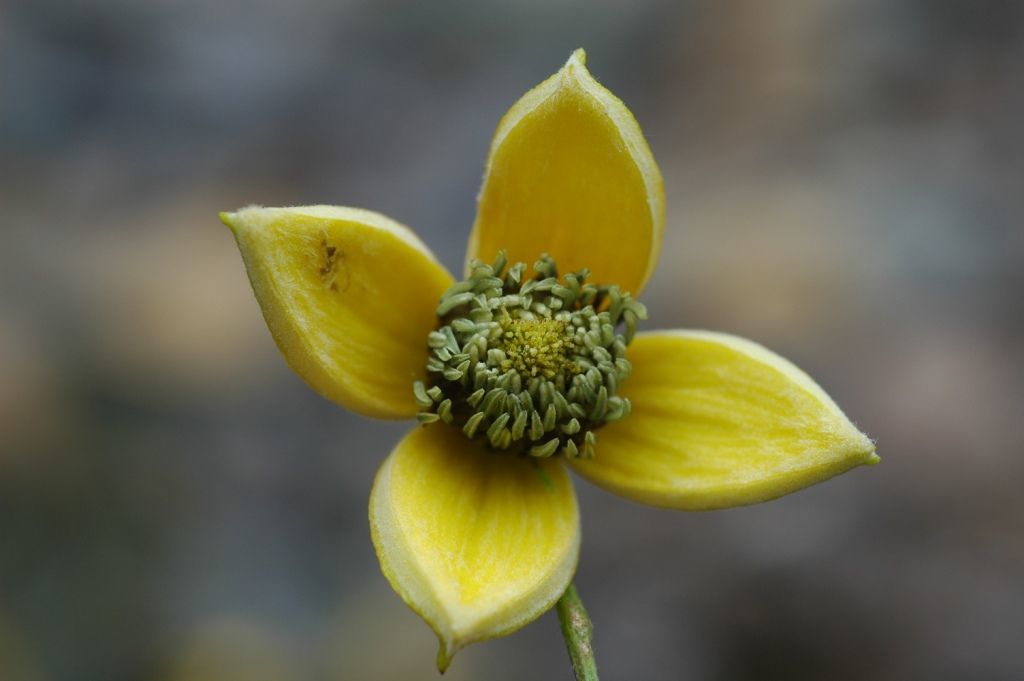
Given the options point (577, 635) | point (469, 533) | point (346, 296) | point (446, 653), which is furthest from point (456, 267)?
point (446, 653)

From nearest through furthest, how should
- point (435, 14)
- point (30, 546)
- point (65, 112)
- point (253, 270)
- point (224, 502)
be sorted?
point (253, 270) < point (30, 546) < point (224, 502) < point (65, 112) < point (435, 14)

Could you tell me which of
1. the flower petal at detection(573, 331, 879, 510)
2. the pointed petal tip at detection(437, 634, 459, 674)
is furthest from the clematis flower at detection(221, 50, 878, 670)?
the pointed petal tip at detection(437, 634, 459, 674)

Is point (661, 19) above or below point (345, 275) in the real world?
above

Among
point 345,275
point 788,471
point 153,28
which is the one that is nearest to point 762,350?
point 788,471

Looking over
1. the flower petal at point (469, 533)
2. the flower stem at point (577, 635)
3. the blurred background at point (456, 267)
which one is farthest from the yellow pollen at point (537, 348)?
the blurred background at point (456, 267)

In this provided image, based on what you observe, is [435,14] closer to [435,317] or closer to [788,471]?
[435,317]

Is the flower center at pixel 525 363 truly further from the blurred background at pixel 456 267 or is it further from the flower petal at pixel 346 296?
the blurred background at pixel 456 267

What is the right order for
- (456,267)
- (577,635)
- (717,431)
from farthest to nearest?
(456,267) < (717,431) < (577,635)

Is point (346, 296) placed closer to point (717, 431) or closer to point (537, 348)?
point (537, 348)
